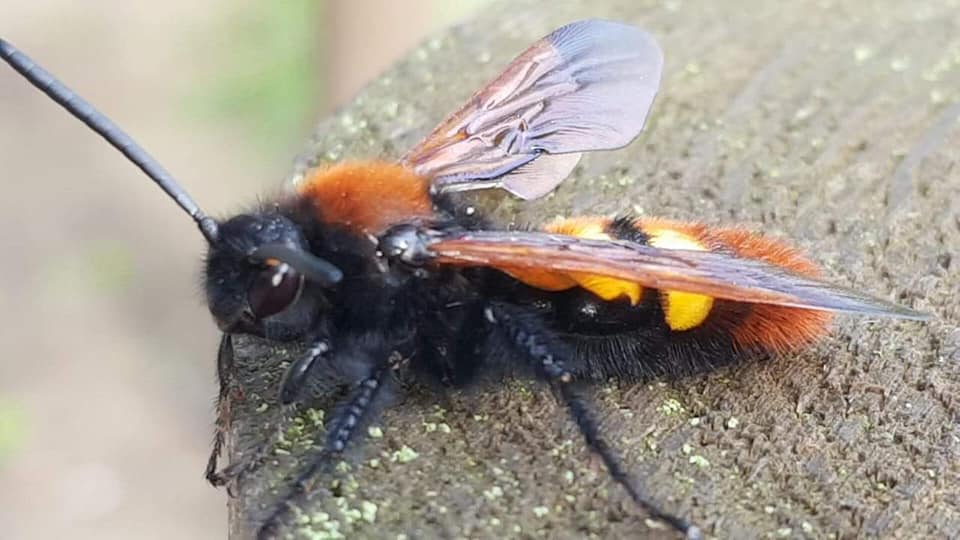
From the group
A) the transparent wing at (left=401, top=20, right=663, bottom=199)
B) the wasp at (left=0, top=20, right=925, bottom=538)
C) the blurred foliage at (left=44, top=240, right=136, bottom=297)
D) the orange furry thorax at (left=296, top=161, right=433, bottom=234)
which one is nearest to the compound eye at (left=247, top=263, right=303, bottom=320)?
the wasp at (left=0, top=20, right=925, bottom=538)

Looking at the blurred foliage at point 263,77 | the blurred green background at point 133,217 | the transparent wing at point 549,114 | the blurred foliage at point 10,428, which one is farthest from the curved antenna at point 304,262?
the blurred foliage at point 263,77

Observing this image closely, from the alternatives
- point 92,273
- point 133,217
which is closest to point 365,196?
point 92,273

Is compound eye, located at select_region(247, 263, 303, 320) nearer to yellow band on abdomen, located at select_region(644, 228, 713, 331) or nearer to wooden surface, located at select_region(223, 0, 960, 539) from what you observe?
wooden surface, located at select_region(223, 0, 960, 539)

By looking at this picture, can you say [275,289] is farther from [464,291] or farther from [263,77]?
[263,77]

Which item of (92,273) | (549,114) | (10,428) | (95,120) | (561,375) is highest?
(95,120)

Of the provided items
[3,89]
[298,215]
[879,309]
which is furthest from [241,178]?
[879,309]

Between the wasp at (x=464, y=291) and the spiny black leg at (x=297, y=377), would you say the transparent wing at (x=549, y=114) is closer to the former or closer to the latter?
the wasp at (x=464, y=291)
